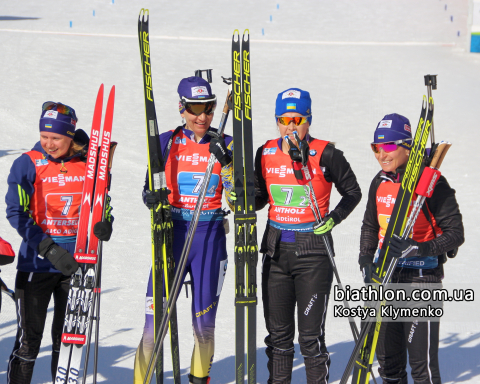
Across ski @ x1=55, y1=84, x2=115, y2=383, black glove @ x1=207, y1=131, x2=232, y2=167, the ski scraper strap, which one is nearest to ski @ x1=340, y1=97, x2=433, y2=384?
the ski scraper strap

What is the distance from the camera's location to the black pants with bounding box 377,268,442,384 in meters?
3.66

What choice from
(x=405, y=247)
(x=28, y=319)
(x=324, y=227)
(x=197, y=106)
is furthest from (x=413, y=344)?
(x=28, y=319)

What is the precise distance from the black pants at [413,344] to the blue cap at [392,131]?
76 centimetres

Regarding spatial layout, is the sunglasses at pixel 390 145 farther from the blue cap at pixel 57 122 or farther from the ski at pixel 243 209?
the blue cap at pixel 57 122

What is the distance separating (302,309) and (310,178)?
0.79m

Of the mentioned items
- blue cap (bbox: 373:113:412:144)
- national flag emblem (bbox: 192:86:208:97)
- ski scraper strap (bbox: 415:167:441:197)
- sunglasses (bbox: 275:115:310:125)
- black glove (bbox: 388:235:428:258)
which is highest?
national flag emblem (bbox: 192:86:208:97)

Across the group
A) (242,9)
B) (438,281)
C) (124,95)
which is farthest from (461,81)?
(438,281)

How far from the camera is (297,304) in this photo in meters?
3.86

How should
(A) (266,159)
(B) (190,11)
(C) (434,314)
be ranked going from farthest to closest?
(B) (190,11) < (A) (266,159) < (C) (434,314)

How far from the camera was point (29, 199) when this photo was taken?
150 inches

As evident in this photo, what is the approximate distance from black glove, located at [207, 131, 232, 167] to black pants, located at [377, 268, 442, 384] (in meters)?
1.19

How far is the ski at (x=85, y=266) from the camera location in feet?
12.6

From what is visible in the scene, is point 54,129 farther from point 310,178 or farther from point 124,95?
point 124,95

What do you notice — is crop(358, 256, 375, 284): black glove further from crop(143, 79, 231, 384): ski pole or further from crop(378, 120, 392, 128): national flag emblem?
crop(143, 79, 231, 384): ski pole
